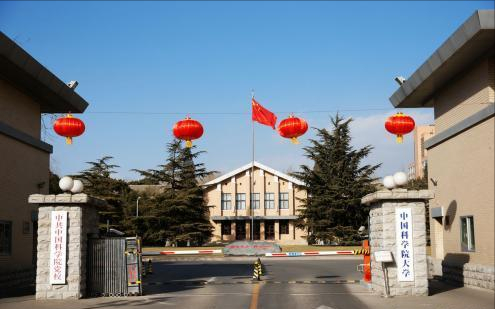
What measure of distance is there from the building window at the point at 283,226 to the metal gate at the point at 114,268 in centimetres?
4336

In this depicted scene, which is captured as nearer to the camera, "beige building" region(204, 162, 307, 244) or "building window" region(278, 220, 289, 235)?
"beige building" region(204, 162, 307, 244)

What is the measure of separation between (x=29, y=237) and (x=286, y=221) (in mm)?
39598

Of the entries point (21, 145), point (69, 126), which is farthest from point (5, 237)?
point (69, 126)

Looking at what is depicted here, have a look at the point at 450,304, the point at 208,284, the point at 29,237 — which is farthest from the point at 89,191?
the point at 450,304

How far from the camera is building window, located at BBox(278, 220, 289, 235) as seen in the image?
59753 millimetres

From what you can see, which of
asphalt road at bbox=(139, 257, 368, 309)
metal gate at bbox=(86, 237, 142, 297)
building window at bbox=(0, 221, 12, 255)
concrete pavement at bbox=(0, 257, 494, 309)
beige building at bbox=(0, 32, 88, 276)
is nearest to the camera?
concrete pavement at bbox=(0, 257, 494, 309)

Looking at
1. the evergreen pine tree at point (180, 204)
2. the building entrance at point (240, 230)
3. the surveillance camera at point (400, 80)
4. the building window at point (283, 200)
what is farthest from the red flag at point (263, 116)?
the building entrance at point (240, 230)

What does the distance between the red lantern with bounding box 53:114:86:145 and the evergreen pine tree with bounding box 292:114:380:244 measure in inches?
1434

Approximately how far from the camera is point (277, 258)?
38.3 metres

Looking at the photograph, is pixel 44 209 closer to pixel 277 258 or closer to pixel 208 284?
pixel 208 284

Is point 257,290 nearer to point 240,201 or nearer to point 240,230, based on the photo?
point 240,201

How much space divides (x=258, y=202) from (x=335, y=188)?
32.5ft

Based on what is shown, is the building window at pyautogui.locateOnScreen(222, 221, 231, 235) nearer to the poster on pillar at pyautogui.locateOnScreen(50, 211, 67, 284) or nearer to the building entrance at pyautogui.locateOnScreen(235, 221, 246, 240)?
the building entrance at pyautogui.locateOnScreen(235, 221, 246, 240)

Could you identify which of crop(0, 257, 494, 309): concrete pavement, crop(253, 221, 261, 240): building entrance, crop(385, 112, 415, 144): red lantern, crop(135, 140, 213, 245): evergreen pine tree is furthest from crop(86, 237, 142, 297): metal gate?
crop(253, 221, 261, 240): building entrance
